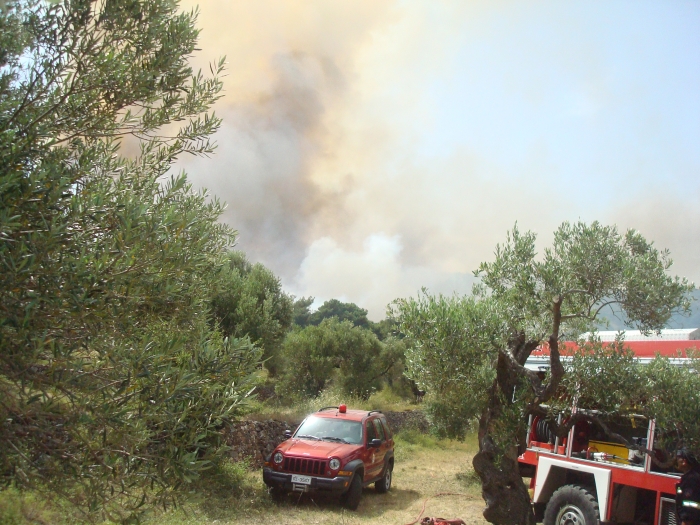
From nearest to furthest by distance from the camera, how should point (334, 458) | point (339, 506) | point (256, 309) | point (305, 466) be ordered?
point (334, 458) < point (305, 466) < point (339, 506) < point (256, 309)

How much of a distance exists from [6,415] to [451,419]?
1608 cm

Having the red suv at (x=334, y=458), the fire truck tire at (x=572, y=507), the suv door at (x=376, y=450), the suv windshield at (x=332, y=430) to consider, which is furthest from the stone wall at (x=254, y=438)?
the fire truck tire at (x=572, y=507)

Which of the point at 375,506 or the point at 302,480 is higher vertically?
the point at 302,480

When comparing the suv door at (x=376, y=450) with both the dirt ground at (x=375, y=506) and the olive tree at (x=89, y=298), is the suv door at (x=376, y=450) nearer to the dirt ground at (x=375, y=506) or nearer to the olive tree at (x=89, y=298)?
the dirt ground at (x=375, y=506)

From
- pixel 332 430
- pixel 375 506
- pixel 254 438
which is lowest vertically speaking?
pixel 375 506

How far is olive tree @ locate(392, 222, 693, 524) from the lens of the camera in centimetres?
840

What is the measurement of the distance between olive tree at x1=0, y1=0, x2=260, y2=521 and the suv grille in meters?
8.16

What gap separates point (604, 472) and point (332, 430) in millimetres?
6107

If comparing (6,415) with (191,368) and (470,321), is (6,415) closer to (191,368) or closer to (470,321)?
(191,368)

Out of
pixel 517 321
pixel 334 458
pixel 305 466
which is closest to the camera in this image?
pixel 517 321

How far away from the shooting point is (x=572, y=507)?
10055 mm

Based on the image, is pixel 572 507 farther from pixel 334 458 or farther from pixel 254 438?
pixel 254 438

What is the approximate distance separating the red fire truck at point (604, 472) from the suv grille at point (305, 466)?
4.04 meters

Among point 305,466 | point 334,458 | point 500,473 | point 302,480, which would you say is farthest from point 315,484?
point 500,473
